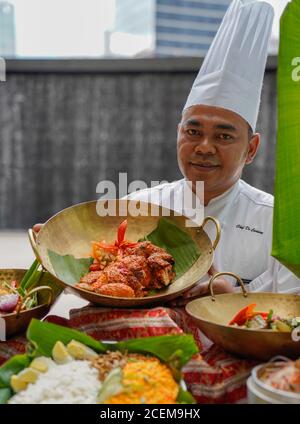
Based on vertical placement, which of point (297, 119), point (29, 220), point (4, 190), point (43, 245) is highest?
point (297, 119)

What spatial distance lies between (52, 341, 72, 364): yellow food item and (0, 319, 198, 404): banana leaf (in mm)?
34

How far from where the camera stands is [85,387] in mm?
1073

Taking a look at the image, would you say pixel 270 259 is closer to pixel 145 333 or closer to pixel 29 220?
pixel 145 333

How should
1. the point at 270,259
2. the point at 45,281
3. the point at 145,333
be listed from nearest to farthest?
the point at 145,333
the point at 45,281
the point at 270,259

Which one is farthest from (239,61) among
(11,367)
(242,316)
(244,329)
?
(11,367)

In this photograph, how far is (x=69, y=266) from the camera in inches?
61.7

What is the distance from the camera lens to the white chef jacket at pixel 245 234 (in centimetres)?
218

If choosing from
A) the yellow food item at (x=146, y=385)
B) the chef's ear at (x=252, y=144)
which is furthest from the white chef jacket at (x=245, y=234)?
the yellow food item at (x=146, y=385)

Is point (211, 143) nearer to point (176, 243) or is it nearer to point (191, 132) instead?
point (191, 132)

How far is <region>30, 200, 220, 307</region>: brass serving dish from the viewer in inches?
58.4

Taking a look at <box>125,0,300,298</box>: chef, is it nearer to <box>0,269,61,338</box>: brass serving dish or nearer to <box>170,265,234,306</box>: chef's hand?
<box>170,265,234,306</box>: chef's hand

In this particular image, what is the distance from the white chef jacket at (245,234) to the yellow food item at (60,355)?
3.55 ft

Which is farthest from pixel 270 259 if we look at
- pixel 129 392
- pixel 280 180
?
pixel 129 392

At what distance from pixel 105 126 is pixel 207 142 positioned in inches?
230
